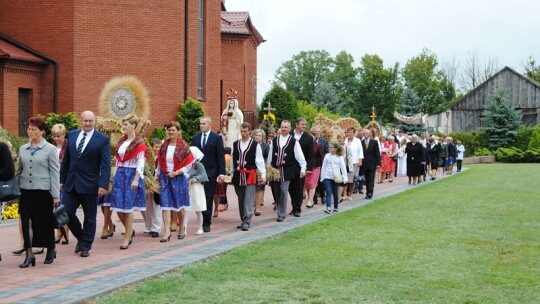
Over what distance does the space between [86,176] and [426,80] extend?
317ft

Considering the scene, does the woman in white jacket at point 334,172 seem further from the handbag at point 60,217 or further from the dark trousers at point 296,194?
the handbag at point 60,217

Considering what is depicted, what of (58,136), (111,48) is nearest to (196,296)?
(58,136)

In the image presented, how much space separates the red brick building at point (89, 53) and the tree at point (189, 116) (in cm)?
43

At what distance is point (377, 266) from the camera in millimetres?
10086

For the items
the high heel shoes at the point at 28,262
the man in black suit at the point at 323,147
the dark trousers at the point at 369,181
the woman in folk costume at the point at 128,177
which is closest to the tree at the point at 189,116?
the dark trousers at the point at 369,181

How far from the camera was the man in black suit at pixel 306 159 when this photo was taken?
17344 mm

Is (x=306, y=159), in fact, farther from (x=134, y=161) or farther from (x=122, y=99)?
(x=122, y=99)

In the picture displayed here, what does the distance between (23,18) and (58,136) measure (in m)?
18.2

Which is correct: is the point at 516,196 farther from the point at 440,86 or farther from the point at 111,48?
the point at 440,86

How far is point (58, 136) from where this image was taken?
41.2ft

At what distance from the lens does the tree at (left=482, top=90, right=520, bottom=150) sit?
63.0 m

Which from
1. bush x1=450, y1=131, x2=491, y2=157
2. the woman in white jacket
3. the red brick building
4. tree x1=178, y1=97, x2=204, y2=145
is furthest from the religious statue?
bush x1=450, y1=131, x2=491, y2=157

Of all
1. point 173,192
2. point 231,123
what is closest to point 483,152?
point 231,123

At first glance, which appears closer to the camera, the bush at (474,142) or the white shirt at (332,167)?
the white shirt at (332,167)
